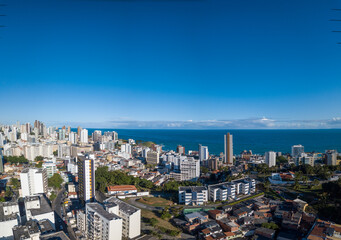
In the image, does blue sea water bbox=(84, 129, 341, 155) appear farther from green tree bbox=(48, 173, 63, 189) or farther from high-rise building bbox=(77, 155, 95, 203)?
high-rise building bbox=(77, 155, 95, 203)

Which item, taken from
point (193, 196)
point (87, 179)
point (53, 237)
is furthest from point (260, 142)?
point (53, 237)

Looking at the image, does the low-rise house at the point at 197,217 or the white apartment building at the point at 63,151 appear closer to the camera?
the low-rise house at the point at 197,217

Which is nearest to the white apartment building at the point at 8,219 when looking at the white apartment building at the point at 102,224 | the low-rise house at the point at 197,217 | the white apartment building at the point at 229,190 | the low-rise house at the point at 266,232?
the white apartment building at the point at 102,224

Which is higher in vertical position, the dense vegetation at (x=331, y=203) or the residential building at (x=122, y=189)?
the dense vegetation at (x=331, y=203)

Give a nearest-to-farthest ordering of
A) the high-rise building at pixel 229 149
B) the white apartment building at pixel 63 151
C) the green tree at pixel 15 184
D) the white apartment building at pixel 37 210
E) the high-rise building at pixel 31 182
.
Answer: the white apartment building at pixel 37 210 < the high-rise building at pixel 31 182 < the green tree at pixel 15 184 < the high-rise building at pixel 229 149 < the white apartment building at pixel 63 151

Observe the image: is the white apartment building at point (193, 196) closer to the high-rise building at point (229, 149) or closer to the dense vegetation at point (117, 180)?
the dense vegetation at point (117, 180)
